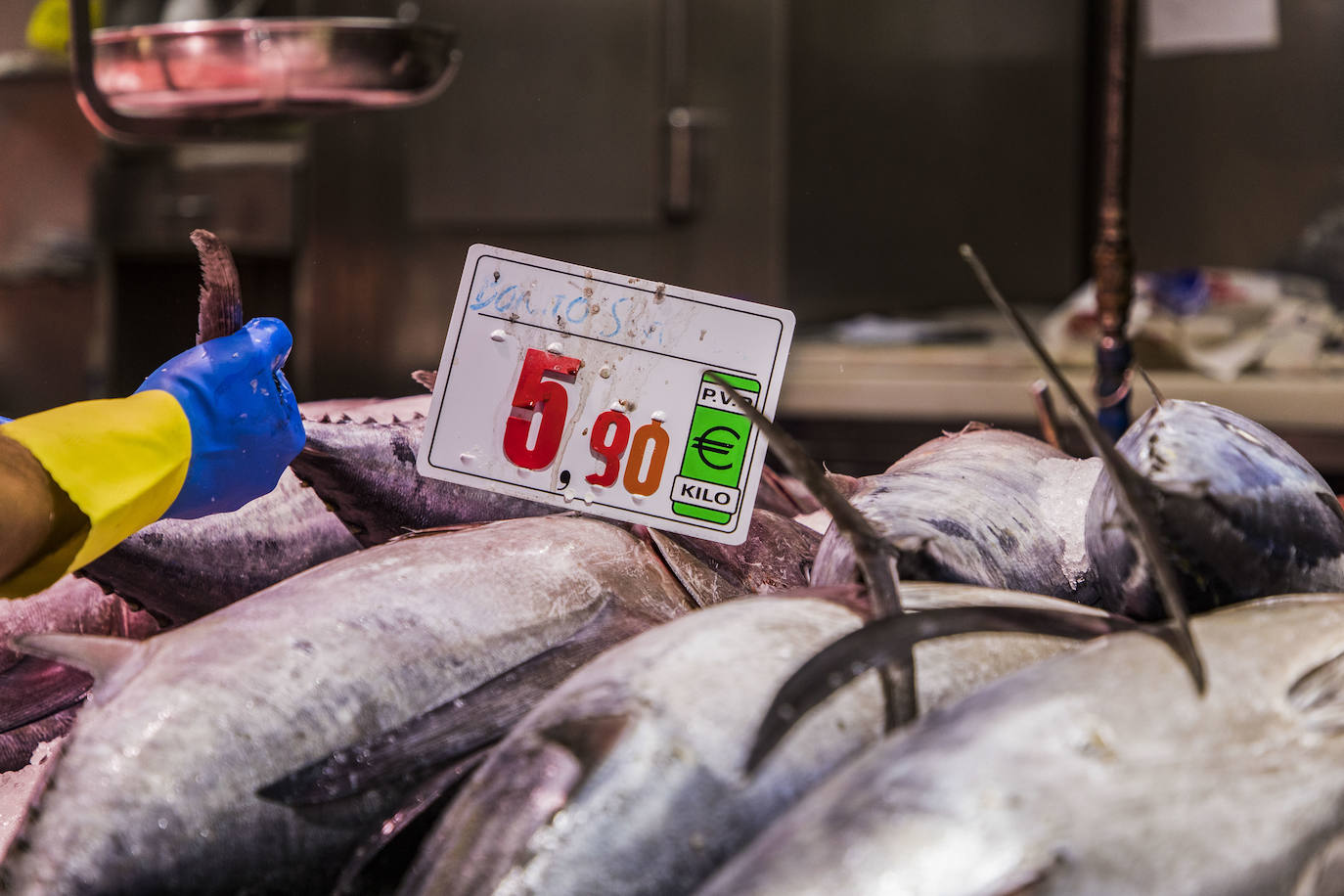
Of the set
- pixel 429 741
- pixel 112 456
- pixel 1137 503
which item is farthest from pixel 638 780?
pixel 112 456

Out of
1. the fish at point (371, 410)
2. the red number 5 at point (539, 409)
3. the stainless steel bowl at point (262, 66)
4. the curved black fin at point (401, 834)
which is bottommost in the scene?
the curved black fin at point (401, 834)

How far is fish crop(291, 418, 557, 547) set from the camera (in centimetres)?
72

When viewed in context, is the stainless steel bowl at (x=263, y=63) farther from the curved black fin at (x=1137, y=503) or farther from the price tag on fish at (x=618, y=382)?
the curved black fin at (x=1137, y=503)

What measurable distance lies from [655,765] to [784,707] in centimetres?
5

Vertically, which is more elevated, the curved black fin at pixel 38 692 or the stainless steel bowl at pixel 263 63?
the stainless steel bowl at pixel 263 63

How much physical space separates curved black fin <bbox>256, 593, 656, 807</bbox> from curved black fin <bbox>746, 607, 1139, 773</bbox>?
0.13 m

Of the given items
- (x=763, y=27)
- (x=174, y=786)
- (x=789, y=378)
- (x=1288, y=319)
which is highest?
(x=763, y=27)

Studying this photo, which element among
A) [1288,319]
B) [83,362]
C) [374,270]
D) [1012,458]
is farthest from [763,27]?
[1012,458]

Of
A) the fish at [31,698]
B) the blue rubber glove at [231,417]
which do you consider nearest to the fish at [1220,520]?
the blue rubber glove at [231,417]

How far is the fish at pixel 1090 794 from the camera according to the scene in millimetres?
382

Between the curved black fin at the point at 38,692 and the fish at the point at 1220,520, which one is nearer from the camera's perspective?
the fish at the point at 1220,520

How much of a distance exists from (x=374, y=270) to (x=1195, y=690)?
9.10 feet

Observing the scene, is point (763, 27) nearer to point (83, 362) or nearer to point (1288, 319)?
point (1288, 319)

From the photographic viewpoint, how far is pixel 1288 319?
279 centimetres
